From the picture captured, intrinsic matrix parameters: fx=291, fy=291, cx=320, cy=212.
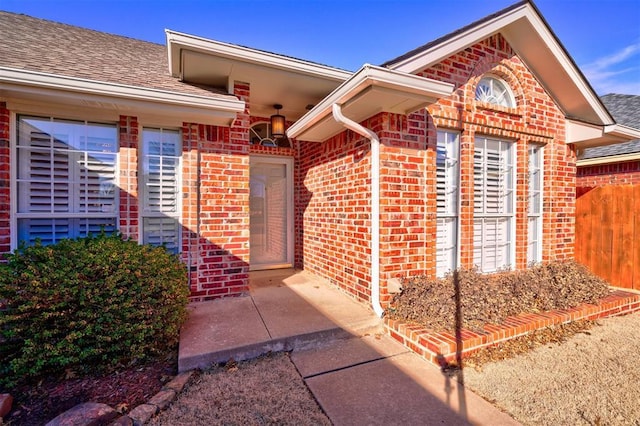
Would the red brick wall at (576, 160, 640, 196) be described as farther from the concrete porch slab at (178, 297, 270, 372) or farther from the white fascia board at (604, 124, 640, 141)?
the concrete porch slab at (178, 297, 270, 372)

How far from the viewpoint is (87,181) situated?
12.0 feet

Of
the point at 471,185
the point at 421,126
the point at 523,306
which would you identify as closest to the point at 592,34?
the point at 471,185

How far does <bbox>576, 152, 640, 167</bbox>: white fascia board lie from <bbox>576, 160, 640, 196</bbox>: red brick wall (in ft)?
0.71

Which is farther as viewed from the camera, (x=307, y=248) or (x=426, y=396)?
(x=307, y=248)

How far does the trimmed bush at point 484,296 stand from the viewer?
135 inches

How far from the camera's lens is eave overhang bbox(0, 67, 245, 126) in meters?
2.92

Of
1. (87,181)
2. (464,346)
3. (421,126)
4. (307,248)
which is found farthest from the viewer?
(307,248)

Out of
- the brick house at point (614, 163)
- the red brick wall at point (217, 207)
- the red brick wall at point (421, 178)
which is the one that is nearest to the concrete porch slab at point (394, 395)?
the red brick wall at point (421, 178)

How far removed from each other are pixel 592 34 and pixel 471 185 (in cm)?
553

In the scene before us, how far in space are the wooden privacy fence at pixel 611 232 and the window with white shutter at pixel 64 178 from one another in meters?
8.45

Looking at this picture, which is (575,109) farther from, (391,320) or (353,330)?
(353,330)

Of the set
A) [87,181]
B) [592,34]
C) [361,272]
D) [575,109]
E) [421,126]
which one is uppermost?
[592,34]

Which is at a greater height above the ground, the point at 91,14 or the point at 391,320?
the point at 91,14

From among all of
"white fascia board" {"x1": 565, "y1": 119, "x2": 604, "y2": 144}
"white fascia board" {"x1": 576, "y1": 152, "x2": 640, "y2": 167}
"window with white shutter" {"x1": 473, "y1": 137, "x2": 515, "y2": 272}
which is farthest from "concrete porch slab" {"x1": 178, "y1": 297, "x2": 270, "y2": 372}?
"white fascia board" {"x1": 576, "y1": 152, "x2": 640, "y2": 167}
